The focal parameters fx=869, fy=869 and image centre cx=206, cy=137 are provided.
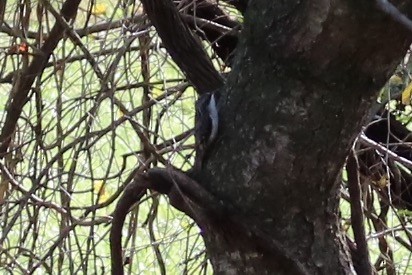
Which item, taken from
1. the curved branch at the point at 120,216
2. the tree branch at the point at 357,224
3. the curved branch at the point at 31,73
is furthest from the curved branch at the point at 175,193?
the curved branch at the point at 31,73

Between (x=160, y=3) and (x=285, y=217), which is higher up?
(x=160, y=3)

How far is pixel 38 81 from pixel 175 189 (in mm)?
837

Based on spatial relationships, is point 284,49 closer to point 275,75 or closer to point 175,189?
point 275,75

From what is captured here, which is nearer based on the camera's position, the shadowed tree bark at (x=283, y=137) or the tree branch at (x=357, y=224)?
the shadowed tree bark at (x=283, y=137)

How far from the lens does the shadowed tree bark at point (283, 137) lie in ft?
2.58

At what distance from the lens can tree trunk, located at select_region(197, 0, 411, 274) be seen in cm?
78

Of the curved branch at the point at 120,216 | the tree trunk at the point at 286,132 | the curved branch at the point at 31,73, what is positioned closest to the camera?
the tree trunk at the point at 286,132

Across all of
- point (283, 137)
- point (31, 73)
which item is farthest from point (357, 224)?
point (31, 73)

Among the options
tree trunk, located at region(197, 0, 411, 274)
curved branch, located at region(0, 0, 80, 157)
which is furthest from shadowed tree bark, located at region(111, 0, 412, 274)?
curved branch, located at region(0, 0, 80, 157)

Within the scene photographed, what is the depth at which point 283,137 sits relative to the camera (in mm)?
805

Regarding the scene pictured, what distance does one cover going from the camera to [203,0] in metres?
1.54

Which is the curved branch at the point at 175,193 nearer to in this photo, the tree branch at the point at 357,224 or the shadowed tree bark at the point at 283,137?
the shadowed tree bark at the point at 283,137

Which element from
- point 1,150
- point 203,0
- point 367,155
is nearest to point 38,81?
point 1,150

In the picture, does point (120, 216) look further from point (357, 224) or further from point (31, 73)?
point (31, 73)
